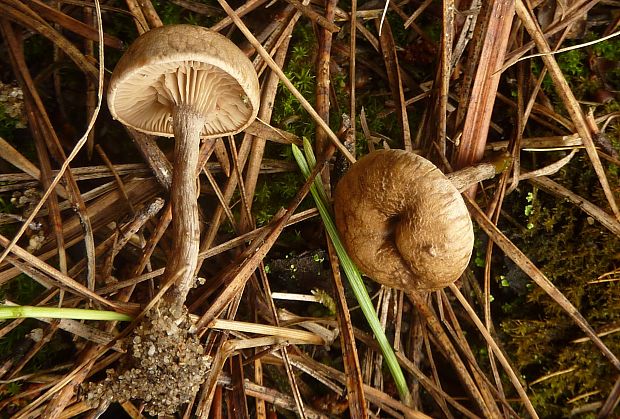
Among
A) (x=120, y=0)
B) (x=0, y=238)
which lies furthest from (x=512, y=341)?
(x=120, y=0)

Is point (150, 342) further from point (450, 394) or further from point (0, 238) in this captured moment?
point (450, 394)

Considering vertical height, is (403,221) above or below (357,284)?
above

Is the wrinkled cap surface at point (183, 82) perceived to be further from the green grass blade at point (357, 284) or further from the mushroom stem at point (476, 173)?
the mushroom stem at point (476, 173)

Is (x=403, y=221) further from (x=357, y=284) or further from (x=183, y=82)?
(x=183, y=82)

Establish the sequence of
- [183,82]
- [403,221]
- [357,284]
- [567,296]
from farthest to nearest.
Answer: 1. [567,296]
2. [357,284]
3. [183,82]
4. [403,221]

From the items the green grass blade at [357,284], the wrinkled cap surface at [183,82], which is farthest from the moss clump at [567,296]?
the wrinkled cap surface at [183,82]

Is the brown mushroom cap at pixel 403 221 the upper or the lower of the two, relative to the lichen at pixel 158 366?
upper

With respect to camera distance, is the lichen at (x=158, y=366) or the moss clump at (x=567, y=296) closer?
the lichen at (x=158, y=366)

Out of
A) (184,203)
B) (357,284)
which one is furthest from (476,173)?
(184,203)
